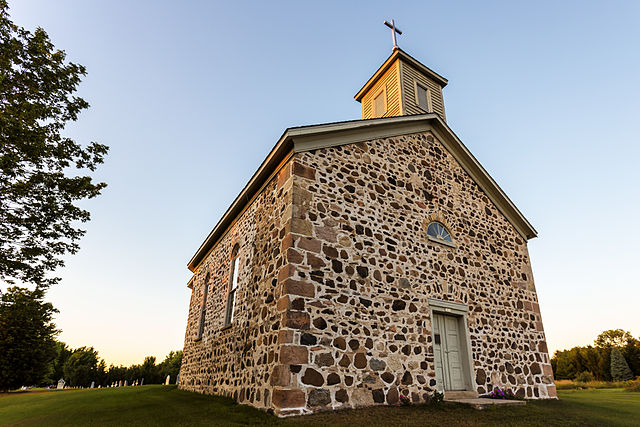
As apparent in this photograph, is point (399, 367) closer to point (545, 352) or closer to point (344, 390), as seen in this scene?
point (344, 390)

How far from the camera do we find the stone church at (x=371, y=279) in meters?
6.82

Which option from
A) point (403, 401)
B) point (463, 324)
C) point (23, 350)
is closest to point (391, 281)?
point (403, 401)

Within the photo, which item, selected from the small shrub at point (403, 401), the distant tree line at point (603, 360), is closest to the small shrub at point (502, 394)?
the small shrub at point (403, 401)

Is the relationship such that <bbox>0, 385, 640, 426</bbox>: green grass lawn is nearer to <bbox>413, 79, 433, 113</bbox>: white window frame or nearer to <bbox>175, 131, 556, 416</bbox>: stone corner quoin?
<bbox>175, 131, 556, 416</bbox>: stone corner quoin

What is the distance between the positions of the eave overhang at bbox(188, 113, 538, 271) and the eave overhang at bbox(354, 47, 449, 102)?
13.5ft

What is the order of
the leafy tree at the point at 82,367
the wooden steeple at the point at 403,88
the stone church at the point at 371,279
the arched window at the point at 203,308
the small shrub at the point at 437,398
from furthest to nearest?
the leafy tree at the point at 82,367 → the arched window at the point at 203,308 → the wooden steeple at the point at 403,88 → the small shrub at the point at 437,398 → the stone church at the point at 371,279

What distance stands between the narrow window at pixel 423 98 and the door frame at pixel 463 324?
8020mm

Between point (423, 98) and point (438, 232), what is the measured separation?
6.64 metres

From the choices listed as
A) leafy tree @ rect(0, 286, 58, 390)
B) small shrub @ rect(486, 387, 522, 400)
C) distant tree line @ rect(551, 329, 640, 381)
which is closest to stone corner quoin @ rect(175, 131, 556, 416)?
small shrub @ rect(486, 387, 522, 400)

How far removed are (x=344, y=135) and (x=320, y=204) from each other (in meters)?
2.14

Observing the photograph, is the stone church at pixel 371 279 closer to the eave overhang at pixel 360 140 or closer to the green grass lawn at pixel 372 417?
the eave overhang at pixel 360 140

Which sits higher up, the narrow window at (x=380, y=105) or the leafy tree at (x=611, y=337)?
the narrow window at (x=380, y=105)

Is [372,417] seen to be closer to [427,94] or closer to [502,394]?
[502,394]

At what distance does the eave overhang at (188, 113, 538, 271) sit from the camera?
26.6 feet
